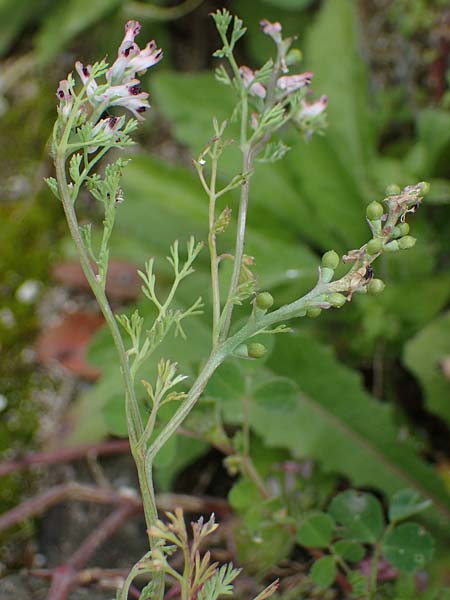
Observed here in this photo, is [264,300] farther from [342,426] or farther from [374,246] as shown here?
[342,426]

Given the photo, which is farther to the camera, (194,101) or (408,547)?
(194,101)

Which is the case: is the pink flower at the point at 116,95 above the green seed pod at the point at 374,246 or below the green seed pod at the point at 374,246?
above

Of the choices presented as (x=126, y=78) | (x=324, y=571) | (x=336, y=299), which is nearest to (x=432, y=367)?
(x=324, y=571)

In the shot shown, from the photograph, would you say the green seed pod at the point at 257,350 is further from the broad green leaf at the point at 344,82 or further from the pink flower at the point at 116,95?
the broad green leaf at the point at 344,82

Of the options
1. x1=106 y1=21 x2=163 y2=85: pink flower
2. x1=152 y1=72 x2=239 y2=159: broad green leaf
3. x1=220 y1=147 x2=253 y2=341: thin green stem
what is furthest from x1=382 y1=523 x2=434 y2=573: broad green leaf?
x1=152 y1=72 x2=239 y2=159: broad green leaf

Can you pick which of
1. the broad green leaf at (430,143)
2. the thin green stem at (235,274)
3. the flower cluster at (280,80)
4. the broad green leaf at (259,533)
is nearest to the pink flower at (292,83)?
the flower cluster at (280,80)

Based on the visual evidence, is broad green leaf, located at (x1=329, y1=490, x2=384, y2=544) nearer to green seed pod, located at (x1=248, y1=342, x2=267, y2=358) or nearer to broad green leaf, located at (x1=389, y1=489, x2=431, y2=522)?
broad green leaf, located at (x1=389, y1=489, x2=431, y2=522)
